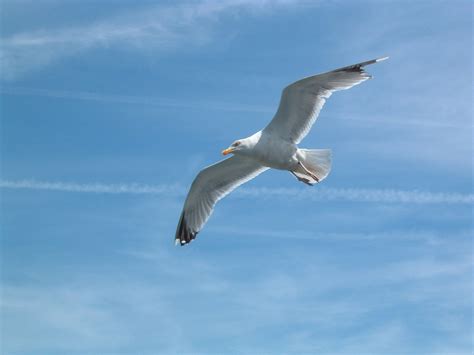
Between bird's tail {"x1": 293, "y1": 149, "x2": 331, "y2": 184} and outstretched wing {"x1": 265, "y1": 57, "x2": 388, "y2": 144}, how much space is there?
0.25m

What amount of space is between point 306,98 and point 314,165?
0.99 metres

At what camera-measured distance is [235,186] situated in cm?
1109

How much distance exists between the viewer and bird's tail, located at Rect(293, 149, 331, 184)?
10023 mm

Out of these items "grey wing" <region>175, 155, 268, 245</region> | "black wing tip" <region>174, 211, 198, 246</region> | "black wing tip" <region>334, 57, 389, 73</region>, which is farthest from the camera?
"black wing tip" <region>174, 211, 198, 246</region>

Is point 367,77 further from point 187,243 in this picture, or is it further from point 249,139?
point 187,243

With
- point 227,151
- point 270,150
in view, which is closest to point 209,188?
point 227,151

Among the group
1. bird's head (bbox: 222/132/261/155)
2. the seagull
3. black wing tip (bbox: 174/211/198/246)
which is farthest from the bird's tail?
black wing tip (bbox: 174/211/198/246)

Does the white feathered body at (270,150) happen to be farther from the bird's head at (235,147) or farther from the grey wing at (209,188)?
the grey wing at (209,188)

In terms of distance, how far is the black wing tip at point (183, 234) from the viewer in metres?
11.5

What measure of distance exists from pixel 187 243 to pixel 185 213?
49cm

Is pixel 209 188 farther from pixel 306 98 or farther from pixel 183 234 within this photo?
pixel 306 98

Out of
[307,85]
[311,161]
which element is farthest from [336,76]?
[311,161]

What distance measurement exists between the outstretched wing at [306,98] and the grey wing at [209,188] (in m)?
0.89

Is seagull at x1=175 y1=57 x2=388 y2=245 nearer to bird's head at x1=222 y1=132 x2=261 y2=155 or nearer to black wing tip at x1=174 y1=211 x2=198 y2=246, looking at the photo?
bird's head at x1=222 y1=132 x2=261 y2=155
